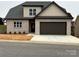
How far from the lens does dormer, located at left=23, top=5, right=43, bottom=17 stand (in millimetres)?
40219

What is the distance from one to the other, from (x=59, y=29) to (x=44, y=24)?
2.78 metres

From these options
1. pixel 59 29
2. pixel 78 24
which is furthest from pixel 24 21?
pixel 78 24

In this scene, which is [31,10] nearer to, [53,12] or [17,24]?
[17,24]

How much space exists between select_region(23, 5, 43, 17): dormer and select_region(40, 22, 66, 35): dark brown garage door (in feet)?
13.1

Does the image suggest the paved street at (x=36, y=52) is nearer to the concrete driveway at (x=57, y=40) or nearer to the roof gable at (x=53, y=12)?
the concrete driveway at (x=57, y=40)

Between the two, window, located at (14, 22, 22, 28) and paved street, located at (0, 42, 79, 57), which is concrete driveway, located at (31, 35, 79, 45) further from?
window, located at (14, 22, 22, 28)

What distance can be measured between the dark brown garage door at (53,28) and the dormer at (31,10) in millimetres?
3986

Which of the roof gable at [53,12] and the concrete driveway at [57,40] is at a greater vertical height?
the roof gable at [53,12]

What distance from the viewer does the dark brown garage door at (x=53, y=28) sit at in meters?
37.1

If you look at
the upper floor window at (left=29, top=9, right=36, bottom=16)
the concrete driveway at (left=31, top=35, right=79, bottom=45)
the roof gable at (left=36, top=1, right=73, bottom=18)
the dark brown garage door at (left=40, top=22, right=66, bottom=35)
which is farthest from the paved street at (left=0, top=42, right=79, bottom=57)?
the upper floor window at (left=29, top=9, right=36, bottom=16)

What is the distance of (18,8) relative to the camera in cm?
4488

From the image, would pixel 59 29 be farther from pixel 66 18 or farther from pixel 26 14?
pixel 26 14

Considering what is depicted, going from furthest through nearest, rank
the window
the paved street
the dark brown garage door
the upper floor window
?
1. the window
2. the upper floor window
3. the dark brown garage door
4. the paved street

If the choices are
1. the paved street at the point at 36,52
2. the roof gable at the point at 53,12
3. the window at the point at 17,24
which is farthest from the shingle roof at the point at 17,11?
the paved street at the point at 36,52
